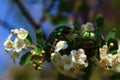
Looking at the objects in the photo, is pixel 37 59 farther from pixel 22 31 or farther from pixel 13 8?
pixel 13 8

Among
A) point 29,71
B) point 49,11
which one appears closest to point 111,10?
point 29,71

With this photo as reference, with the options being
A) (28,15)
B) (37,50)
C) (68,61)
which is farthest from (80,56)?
(28,15)

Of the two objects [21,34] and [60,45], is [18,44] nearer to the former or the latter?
[21,34]

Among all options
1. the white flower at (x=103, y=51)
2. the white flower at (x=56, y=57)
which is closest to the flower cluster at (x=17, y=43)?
the white flower at (x=56, y=57)

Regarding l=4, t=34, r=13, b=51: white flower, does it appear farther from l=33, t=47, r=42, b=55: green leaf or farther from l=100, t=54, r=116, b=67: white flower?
l=100, t=54, r=116, b=67: white flower

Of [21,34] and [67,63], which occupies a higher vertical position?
[21,34]

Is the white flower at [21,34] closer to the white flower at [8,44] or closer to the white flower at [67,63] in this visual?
the white flower at [8,44]

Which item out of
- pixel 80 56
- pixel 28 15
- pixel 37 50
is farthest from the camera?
pixel 28 15

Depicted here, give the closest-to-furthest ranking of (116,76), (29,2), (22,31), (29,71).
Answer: (22,31) → (116,76) → (29,2) → (29,71)

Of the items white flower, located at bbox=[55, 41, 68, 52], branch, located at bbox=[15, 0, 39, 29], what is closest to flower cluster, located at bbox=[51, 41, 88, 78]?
white flower, located at bbox=[55, 41, 68, 52]
